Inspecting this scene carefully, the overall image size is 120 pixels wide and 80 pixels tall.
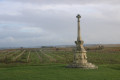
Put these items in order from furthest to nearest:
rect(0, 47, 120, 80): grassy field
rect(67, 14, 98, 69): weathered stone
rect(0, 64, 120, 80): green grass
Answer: rect(67, 14, 98, 69): weathered stone
rect(0, 47, 120, 80): grassy field
rect(0, 64, 120, 80): green grass

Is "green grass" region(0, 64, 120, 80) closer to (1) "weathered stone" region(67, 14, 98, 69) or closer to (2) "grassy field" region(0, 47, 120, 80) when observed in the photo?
(2) "grassy field" region(0, 47, 120, 80)

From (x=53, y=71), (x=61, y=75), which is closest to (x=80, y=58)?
(x=53, y=71)

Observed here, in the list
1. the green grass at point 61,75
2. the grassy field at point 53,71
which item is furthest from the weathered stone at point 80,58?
the green grass at point 61,75

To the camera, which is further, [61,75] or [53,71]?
[53,71]

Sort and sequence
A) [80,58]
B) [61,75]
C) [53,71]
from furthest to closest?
[80,58] < [53,71] < [61,75]

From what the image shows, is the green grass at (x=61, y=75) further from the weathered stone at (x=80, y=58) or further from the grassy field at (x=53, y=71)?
the weathered stone at (x=80, y=58)

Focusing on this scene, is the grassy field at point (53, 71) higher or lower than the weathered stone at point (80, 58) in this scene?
lower

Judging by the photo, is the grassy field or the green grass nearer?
the green grass

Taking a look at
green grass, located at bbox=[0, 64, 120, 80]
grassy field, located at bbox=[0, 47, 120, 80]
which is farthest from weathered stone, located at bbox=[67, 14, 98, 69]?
green grass, located at bbox=[0, 64, 120, 80]

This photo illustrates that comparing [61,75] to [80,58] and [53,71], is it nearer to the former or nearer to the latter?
[53,71]

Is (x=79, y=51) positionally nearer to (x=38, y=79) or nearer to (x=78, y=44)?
(x=78, y=44)

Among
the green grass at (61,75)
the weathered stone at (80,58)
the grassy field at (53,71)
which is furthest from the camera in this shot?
the weathered stone at (80,58)

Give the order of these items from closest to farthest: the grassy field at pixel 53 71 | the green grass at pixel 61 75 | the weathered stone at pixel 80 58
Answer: the green grass at pixel 61 75, the grassy field at pixel 53 71, the weathered stone at pixel 80 58

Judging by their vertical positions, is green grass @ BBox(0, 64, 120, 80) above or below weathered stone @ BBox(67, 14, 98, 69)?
below
